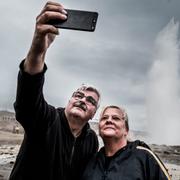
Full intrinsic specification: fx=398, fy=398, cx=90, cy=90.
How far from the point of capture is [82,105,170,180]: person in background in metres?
4.19

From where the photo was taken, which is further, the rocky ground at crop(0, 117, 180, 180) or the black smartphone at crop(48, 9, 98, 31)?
the rocky ground at crop(0, 117, 180, 180)

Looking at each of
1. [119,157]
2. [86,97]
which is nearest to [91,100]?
[86,97]

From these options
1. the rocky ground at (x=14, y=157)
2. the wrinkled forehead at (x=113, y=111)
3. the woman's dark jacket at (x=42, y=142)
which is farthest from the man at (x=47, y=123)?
the rocky ground at (x=14, y=157)

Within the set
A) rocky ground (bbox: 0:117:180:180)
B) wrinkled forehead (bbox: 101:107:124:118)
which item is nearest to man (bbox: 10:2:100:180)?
wrinkled forehead (bbox: 101:107:124:118)

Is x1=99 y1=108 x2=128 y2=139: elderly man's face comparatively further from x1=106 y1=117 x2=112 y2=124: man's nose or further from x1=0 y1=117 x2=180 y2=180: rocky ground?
x1=0 y1=117 x2=180 y2=180: rocky ground

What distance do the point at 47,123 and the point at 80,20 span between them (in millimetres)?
1265

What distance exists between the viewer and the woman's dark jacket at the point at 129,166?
4168 millimetres

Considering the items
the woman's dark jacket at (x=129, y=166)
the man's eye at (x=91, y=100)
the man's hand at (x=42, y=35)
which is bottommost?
the woman's dark jacket at (x=129, y=166)

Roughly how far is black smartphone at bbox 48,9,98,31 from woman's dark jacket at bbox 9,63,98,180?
49 cm

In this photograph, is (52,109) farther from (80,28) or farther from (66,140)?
(80,28)

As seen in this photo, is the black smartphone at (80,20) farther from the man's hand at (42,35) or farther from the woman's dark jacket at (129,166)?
the woman's dark jacket at (129,166)

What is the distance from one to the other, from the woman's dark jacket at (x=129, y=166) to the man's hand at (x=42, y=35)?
161 cm

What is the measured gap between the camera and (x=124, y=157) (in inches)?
173

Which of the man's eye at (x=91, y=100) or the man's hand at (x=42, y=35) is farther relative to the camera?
the man's eye at (x=91, y=100)
